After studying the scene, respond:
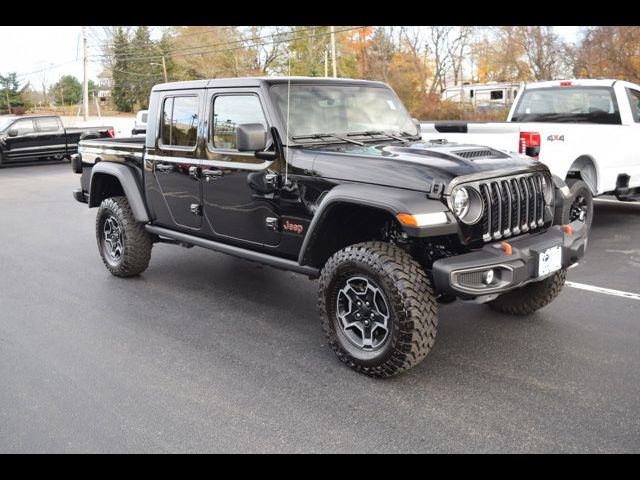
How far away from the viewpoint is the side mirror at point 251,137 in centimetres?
442

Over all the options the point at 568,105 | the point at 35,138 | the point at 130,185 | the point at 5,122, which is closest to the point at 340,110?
the point at 130,185

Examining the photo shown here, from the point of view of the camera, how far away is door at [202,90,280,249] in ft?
15.6

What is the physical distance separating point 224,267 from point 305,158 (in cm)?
270

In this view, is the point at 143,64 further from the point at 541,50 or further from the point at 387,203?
the point at 387,203

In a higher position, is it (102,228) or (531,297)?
(102,228)

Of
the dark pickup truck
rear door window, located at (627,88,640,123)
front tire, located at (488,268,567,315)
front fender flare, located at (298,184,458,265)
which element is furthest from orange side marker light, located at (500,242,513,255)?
the dark pickup truck

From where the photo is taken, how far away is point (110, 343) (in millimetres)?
4715

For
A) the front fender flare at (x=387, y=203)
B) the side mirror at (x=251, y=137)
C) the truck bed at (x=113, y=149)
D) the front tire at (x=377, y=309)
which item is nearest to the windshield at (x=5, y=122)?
the truck bed at (x=113, y=149)

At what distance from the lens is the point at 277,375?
13.4ft

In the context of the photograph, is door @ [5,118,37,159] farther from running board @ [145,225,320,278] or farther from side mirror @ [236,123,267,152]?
side mirror @ [236,123,267,152]

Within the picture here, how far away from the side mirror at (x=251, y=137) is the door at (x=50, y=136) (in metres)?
17.0

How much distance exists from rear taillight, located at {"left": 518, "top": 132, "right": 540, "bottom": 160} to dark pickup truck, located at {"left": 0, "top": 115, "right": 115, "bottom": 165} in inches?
570

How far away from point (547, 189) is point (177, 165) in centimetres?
305
